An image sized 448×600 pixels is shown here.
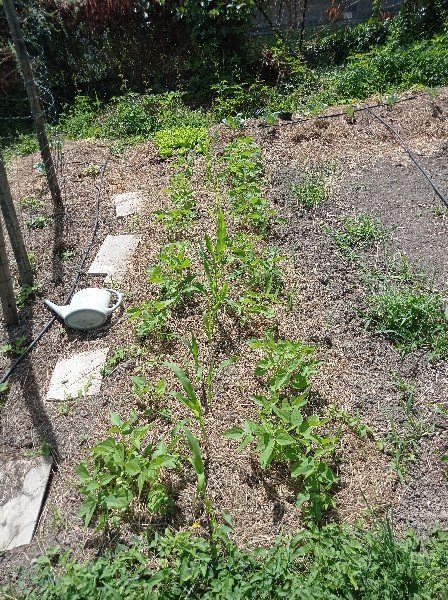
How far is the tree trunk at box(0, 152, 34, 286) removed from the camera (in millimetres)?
3620

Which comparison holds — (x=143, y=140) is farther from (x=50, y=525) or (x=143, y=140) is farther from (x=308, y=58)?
(x=50, y=525)

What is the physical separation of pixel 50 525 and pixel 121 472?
415 millimetres

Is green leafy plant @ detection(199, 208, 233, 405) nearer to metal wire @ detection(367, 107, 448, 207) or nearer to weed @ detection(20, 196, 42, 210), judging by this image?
metal wire @ detection(367, 107, 448, 207)

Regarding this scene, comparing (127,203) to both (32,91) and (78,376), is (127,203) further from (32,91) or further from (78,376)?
(78,376)

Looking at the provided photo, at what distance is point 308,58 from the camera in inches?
356

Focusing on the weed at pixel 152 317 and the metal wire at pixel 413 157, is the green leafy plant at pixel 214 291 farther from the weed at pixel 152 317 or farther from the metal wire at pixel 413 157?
the metal wire at pixel 413 157

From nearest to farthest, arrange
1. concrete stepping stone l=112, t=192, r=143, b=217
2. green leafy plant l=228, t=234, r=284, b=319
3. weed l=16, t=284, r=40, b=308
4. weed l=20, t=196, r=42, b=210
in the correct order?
green leafy plant l=228, t=234, r=284, b=319 < weed l=16, t=284, r=40, b=308 < concrete stepping stone l=112, t=192, r=143, b=217 < weed l=20, t=196, r=42, b=210

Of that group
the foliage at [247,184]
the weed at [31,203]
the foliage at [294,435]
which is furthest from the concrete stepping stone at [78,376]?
the weed at [31,203]

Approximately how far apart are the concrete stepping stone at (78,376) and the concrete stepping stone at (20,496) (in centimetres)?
45

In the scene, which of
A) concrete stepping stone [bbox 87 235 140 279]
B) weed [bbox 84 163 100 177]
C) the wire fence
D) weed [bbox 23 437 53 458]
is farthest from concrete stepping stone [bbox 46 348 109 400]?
the wire fence

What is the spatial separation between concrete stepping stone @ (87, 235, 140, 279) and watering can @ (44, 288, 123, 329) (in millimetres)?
510

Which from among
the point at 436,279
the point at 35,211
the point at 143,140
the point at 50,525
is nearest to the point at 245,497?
the point at 50,525

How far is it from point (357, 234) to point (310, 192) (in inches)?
28.0

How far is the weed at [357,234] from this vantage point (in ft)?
13.0
